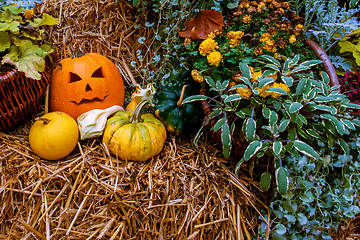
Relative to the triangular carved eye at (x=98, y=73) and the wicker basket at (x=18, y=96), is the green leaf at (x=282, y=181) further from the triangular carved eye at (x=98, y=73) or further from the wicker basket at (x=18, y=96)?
the wicker basket at (x=18, y=96)

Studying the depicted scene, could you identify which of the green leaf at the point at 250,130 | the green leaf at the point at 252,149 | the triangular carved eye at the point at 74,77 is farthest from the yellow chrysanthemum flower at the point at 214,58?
the triangular carved eye at the point at 74,77

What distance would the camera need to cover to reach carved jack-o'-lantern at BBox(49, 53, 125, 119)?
1640 mm

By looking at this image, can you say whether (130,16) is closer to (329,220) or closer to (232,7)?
(232,7)

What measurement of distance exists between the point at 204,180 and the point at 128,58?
3.60 feet

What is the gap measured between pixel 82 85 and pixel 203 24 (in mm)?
872

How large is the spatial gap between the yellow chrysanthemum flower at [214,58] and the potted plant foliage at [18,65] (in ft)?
2.98

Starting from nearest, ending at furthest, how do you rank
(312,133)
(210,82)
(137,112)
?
1. (312,133)
2. (210,82)
3. (137,112)

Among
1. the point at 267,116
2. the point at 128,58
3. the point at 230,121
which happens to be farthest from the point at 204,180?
the point at 128,58

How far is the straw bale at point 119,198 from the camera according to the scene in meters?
1.28

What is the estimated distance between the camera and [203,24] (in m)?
1.68

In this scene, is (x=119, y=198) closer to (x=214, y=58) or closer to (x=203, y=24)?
(x=214, y=58)

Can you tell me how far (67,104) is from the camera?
1670mm

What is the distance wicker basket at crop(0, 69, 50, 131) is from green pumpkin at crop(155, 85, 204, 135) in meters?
0.73

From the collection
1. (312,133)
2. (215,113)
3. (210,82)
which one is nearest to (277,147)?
(312,133)
